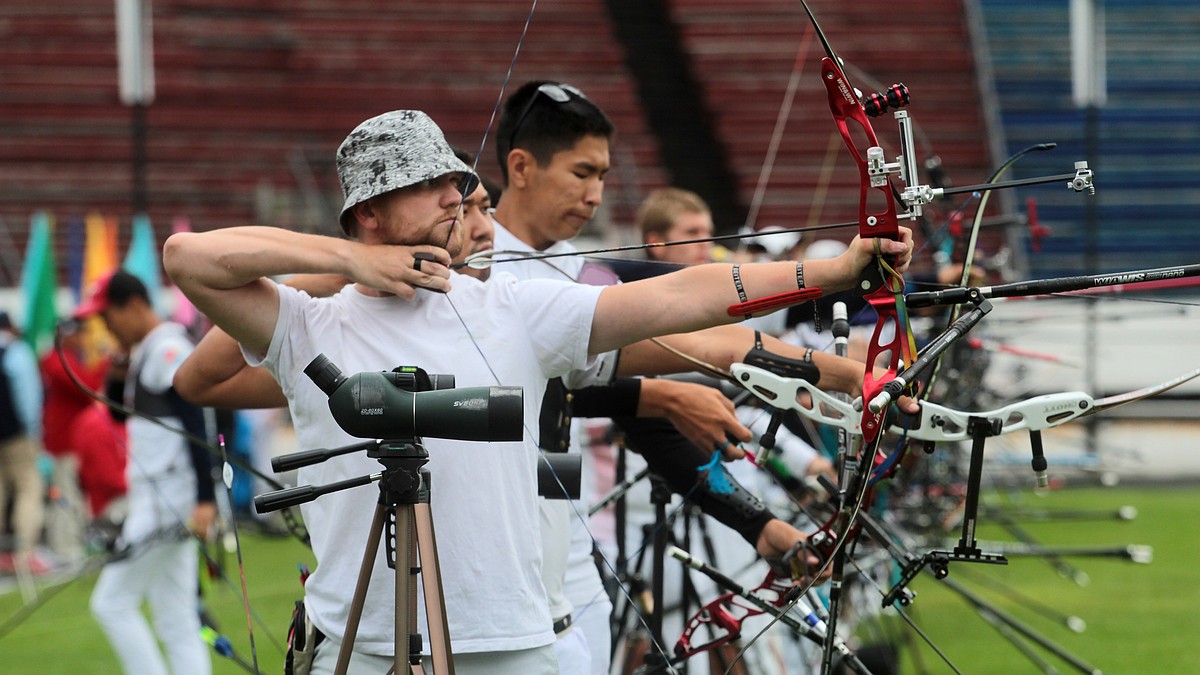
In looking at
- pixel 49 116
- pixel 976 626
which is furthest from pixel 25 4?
pixel 976 626

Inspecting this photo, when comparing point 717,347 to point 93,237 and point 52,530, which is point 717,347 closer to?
point 52,530

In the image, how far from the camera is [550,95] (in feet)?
11.2

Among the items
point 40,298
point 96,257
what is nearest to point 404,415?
point 40,298

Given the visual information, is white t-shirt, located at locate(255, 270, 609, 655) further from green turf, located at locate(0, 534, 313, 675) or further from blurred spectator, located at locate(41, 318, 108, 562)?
blurred spectator, located at locate(41, 318, 108, 562)

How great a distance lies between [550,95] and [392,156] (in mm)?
1047

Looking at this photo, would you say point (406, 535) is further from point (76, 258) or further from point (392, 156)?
point (76, 258)

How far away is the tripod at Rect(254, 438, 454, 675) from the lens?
208 cm

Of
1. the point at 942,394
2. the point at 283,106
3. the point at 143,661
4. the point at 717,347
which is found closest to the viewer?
the point at 717,347

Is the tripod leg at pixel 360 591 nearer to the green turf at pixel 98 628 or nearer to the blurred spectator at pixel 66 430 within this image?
the green turf at pixel 98 628

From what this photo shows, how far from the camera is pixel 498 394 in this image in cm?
207

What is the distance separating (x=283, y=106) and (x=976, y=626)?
11.3m

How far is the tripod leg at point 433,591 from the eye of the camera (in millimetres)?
2068

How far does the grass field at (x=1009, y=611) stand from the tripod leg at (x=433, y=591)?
3.05 meters

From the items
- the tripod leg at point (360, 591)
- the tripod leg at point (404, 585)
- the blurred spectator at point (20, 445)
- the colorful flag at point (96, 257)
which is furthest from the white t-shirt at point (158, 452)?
the colorful flag at point (96, 257)
